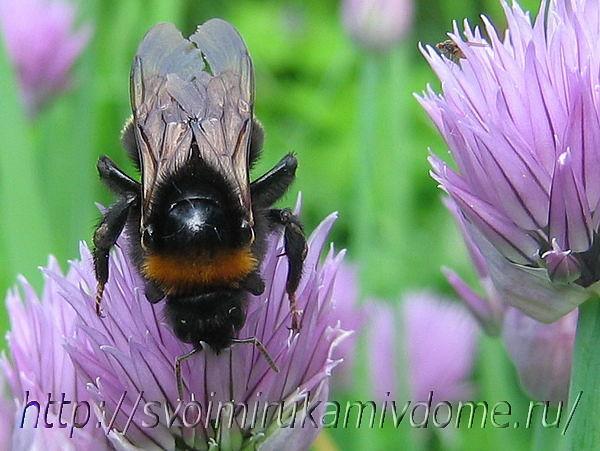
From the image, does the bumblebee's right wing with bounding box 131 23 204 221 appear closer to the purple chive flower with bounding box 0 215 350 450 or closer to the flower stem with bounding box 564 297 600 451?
the purple chive flower with bounding box 0 215 350 450

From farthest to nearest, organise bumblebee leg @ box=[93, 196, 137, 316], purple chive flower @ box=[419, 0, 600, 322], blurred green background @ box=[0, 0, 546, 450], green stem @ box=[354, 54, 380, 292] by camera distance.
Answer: green stem @ box=[354, 54, 380, 292], blurred green background @ box=[0, 0, 546, 450], bumblebee leg @ box=[93, 196, 137, 316], purple chive flower @ box=[419, 0, 600, 322]

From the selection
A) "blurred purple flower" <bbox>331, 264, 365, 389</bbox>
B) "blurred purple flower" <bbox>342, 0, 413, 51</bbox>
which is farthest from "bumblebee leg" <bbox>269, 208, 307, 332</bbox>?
"blurred purple flower" <bbox>342, 0, 413, 51</bbox>

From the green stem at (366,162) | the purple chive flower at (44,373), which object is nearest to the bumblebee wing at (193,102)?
the purple chive flower at (44,373)

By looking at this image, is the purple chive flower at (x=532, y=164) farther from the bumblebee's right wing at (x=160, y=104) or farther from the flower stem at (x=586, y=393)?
the bumblebee's right wing at (x=160, y=104)

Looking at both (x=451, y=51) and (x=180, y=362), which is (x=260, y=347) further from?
(x=451, y=51)

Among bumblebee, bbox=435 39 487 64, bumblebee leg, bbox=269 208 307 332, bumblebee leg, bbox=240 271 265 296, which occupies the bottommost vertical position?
bumblebee leg, bbox=240 271 265 296

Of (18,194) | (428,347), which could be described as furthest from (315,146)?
(18,194)

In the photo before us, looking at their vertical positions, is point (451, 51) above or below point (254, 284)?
above

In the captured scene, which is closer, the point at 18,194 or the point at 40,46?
the point at 18,194
